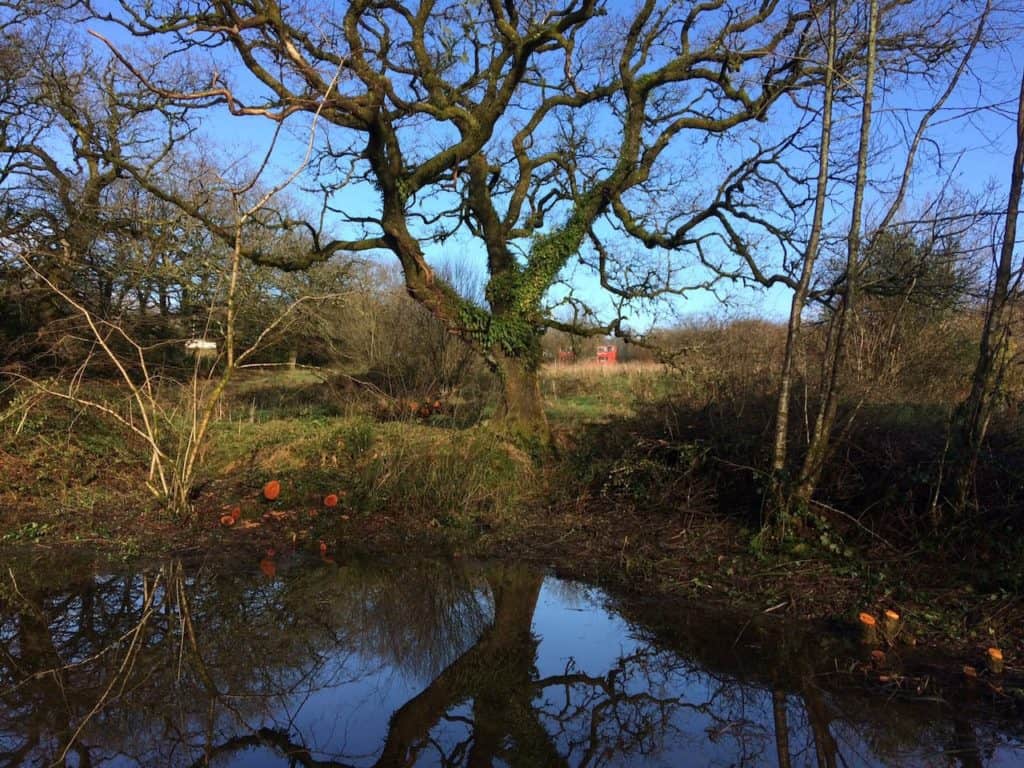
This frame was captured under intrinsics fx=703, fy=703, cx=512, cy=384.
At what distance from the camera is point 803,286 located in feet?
24.6

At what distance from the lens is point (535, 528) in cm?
930

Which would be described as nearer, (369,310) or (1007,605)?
(1007,605)

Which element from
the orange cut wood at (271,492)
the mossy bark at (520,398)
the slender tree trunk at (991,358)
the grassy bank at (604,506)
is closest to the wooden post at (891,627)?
the grassy bank at (604,506)

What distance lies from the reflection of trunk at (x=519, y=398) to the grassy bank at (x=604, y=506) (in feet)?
1.84

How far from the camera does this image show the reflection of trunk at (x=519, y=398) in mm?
12688

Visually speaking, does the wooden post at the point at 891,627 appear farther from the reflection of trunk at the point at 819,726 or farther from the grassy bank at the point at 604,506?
the reflection of trunk at the point at 819,726

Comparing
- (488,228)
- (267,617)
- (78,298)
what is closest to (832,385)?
(267,617)

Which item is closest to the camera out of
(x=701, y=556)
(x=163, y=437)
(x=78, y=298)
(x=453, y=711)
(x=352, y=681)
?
(x=453, y=711)

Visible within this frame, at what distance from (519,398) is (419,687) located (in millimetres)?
8228

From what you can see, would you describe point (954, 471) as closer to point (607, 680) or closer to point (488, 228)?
point (607, 680)

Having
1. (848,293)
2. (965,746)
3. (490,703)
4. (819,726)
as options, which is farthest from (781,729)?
(848,293)

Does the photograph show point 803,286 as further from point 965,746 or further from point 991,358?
point 965,746

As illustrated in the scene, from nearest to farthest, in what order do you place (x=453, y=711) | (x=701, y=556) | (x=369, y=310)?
(x=453, y=711), (x=701, y=556), (x=369, y=310)

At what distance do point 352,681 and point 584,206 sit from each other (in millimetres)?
10226
